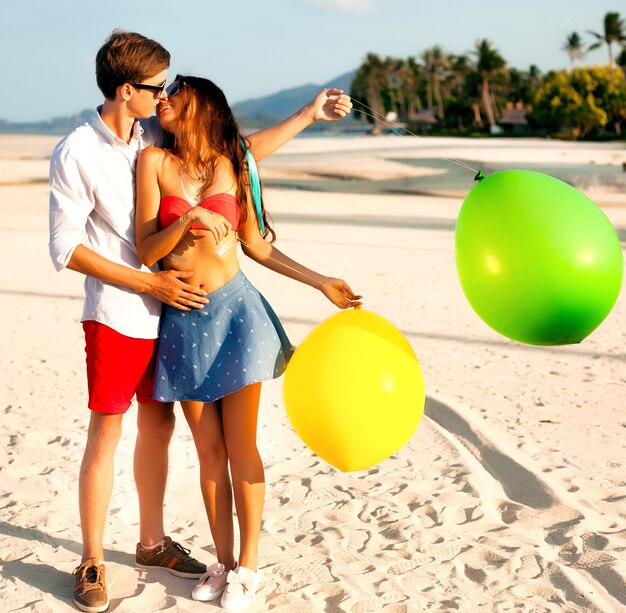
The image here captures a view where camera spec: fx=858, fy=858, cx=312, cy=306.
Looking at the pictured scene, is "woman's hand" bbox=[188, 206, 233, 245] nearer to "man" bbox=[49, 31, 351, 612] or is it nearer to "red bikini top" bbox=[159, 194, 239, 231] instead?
"red bikini top" bbox=[159, 194, 239, 231]

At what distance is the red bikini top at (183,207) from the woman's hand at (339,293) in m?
0.50

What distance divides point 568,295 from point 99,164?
173cm

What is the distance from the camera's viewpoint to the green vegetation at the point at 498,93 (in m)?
67.7

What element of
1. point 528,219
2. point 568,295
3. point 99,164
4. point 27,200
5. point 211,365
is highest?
point 99,164

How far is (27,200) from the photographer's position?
1898 cm

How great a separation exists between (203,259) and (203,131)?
0.45 m

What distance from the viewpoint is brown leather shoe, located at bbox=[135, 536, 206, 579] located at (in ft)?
11.4

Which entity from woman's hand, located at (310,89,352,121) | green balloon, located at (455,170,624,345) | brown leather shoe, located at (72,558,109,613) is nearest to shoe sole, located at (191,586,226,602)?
brown leather shoe, located at (72,558,109,613)

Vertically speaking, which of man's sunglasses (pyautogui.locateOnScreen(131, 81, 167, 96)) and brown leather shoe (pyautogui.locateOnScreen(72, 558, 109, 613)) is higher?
man's sunglasses (pyautogui.locateOnScreen(131, 81, 167, 96))

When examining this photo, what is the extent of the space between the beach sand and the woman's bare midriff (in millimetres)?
1237

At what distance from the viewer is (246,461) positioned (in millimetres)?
3227

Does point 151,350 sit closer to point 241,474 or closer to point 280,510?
point 241,474

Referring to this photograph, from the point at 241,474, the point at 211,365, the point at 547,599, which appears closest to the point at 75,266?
the point at 211,365

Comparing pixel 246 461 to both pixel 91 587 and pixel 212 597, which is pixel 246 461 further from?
pixel 91 587
